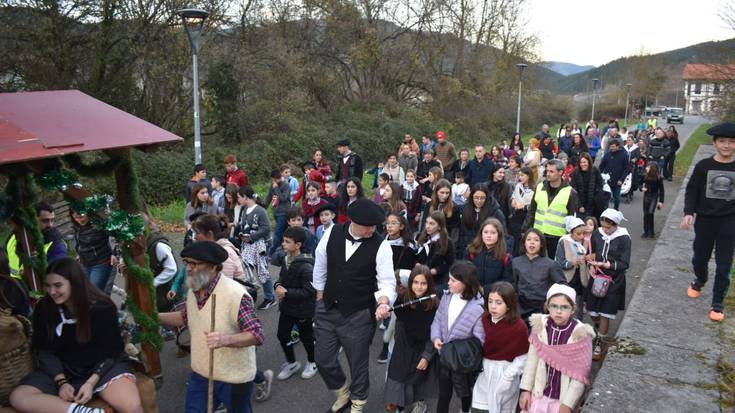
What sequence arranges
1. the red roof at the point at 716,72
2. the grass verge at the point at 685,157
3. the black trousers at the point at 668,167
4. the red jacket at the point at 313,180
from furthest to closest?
the red roof at the point at 716,72 < the grass verge at the point at 685,157 < the black trousers at the point at 668,167 < the red jacket at the point at 313,180

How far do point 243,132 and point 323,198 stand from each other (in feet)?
35.5

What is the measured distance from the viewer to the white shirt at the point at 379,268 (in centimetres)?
429

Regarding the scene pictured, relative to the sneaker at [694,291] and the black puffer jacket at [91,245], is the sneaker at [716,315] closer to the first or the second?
the sneaker at [694,291]

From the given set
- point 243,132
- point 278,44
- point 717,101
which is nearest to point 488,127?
point 717,101

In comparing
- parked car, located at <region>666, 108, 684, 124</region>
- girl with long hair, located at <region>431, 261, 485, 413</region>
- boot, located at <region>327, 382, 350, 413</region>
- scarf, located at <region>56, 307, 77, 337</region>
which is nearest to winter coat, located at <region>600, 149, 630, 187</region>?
girl with long hair, located at <region>431, 261, 485, 413</region>

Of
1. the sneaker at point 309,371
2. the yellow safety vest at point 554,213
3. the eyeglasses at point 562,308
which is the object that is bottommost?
the sneaker at point 309,371

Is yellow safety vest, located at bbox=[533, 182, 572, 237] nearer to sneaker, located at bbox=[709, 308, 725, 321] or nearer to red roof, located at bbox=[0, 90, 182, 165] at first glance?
sneaker, located at bbox=[709, 308, 725, 321]

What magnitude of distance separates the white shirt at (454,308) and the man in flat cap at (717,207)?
2626mm

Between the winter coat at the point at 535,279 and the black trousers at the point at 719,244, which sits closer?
the winter coat at the point at 535,279

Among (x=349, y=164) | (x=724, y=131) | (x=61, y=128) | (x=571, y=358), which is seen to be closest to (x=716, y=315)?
(x=724, y=131)

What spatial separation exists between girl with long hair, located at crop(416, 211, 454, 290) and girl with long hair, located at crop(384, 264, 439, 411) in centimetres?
117

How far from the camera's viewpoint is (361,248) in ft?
14.3

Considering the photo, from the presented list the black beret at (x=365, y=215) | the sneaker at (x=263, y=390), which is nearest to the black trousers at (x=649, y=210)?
the black beret at (x=365, y=215)

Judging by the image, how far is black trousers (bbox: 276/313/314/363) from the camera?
525cm
